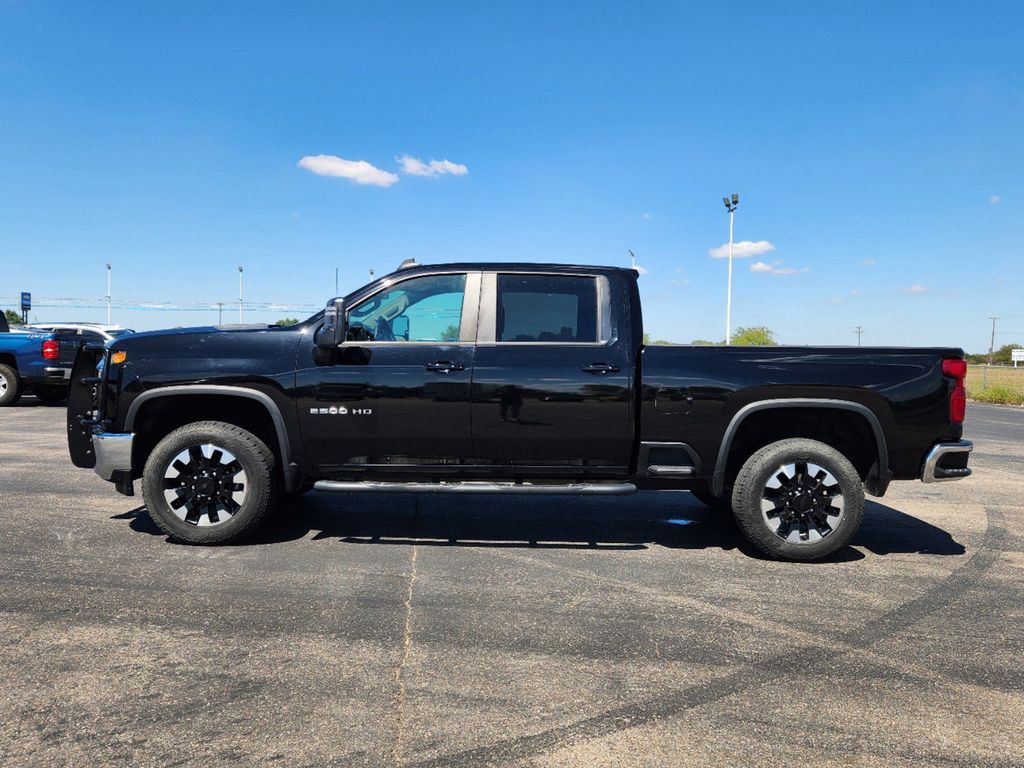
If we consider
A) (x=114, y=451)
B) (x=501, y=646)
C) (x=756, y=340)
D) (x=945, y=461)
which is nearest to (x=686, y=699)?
(x=501, y=646)

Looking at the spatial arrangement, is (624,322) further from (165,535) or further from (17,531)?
(17,531)

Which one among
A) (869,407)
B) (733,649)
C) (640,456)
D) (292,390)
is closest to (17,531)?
(292,390)

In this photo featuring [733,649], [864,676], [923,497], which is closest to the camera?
[864,676]

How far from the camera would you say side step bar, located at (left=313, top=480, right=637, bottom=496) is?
4645mm

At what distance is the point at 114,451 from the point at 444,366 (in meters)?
2.31

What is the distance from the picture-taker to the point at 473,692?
2.84m

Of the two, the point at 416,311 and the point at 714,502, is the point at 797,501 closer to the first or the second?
the point at 714,502

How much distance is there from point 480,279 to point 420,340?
61cm

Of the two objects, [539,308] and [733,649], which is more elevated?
[539,308]

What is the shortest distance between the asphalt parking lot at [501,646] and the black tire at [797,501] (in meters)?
0.19

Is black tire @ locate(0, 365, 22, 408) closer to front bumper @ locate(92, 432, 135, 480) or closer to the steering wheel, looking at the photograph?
front bumper @ locate(92, 432, 135, 480)

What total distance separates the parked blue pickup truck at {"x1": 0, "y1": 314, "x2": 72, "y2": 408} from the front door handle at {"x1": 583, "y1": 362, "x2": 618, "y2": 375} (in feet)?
43.1

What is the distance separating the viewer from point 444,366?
4715mm

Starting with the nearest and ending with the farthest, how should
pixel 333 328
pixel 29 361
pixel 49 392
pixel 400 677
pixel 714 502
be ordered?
pixel 400 677 < pixel 333 328 < pixel 714 502 < pixel 29 361 < pixel 49 392
